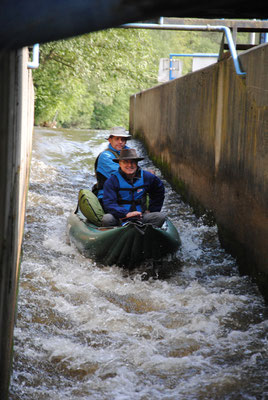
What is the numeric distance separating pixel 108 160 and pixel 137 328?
3284mm

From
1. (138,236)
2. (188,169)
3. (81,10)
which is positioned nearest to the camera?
(81,10)

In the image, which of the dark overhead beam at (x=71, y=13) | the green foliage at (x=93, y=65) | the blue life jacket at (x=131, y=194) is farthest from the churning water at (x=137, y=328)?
the green foliage at (x=93, y=65)

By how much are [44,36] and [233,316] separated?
4.13 m

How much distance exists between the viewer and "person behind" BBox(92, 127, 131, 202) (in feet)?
24.6

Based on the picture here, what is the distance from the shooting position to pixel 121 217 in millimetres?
6676

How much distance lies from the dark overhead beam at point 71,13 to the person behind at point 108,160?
585cm

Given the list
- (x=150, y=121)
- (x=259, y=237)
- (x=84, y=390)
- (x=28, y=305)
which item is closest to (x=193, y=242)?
(x=259, y=237)

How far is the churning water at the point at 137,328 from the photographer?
12.5 feet

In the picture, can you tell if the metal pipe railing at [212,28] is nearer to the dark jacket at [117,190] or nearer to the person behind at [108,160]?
the person behind at [108,160]

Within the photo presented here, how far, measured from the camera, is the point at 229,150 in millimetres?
7113

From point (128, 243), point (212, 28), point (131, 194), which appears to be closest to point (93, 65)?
point (212, 28)

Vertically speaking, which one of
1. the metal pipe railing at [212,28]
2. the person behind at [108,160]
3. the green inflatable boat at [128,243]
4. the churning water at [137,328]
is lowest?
the churning water at [137,328]

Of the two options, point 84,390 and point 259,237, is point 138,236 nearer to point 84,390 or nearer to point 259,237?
point 259,237

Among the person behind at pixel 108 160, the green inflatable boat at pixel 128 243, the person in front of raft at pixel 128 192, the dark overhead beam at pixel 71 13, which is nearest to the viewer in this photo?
the dark overhead beam at pixel 71 13
